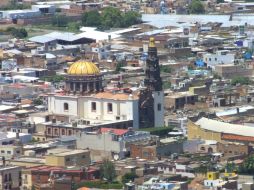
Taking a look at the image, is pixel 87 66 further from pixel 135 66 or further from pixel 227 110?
pixel 135 66

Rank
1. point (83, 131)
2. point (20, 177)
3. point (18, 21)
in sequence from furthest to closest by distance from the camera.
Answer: point (18, 21)
point (83, 131)
point (20, 177)

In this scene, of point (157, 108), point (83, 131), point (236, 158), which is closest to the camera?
point (236, 158)

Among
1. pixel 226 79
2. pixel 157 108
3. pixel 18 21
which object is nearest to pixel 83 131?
pixel 157 108

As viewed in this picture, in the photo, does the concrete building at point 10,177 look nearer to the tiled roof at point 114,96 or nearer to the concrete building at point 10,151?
the concrete building at point 10,151

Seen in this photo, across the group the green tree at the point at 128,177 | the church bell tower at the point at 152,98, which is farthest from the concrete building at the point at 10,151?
the church bell tower at the point at 152,98

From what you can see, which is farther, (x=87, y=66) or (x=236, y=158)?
(x=87, y=66)

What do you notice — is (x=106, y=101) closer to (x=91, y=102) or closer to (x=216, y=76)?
(x=91, y=102)

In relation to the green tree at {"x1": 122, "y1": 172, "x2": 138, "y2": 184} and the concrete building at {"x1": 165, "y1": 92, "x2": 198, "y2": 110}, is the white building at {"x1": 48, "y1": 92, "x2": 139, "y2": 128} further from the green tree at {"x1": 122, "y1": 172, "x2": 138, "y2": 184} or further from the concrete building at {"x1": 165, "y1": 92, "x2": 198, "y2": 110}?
the green tree at {"x1": 122, "y1": 172, "x2": 138, "y2": 184}
